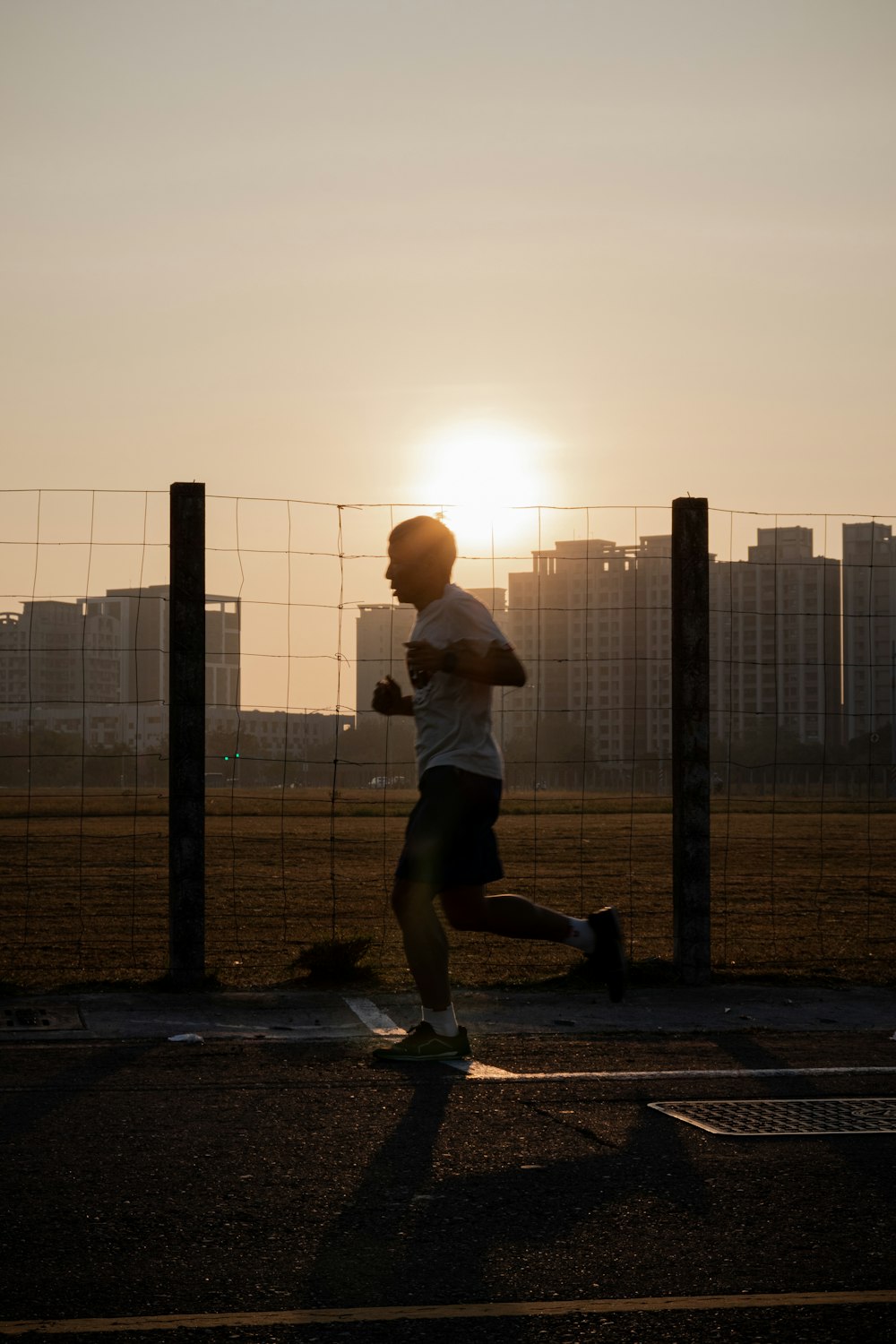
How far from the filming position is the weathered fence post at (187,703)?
303 inches

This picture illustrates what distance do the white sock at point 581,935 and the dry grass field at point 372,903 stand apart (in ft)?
6.14

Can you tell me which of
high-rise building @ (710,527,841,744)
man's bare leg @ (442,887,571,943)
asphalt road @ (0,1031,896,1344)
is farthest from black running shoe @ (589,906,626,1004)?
high-rise building @ (710,527,841,744)

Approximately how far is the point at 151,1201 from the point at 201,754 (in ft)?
13.6

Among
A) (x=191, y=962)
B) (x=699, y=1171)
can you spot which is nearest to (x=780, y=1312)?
(x=699, y=1171)

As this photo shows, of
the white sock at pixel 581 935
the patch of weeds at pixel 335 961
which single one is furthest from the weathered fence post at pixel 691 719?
the white sock at pixel 581 935

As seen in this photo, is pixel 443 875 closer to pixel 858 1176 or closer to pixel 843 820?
pixel 858 1176

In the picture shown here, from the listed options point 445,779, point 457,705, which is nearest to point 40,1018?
point 445,779

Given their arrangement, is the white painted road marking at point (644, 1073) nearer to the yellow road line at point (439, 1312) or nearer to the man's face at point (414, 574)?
the man's face at point (414, 574)

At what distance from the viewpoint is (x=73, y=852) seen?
26750 millimetres

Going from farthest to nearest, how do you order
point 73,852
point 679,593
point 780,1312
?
1. point 73,852
2. point 679,593
3. point 780,1312

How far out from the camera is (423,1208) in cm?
375

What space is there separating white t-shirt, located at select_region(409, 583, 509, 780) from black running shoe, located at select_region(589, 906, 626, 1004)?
77cm

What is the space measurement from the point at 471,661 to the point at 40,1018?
8.30ft

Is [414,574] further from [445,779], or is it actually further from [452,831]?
[452,831]
